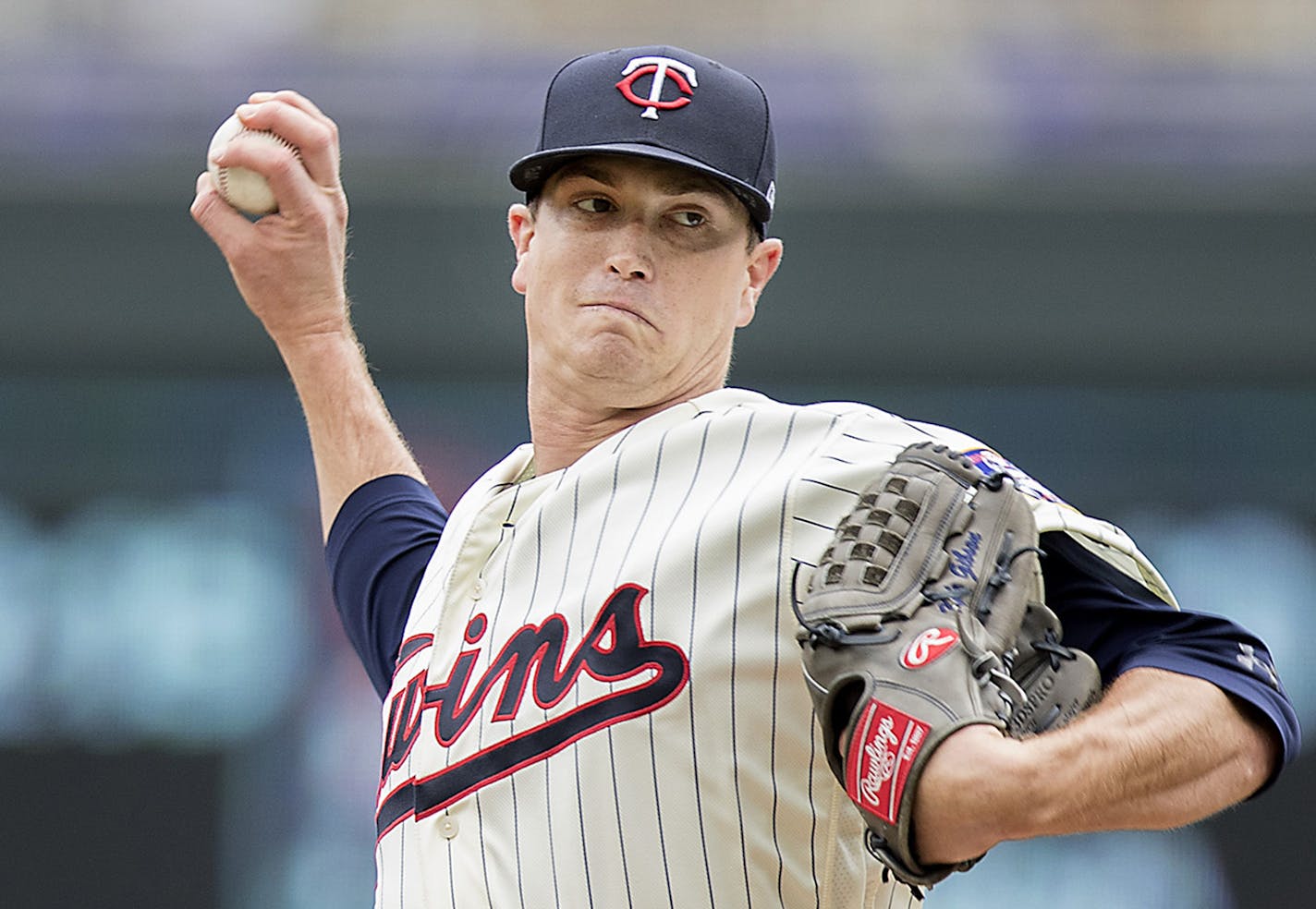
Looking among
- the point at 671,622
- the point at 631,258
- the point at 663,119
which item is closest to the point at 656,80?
the point at 663,119

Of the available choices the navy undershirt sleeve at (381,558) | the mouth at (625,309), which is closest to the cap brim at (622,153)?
the mouth at (625,309)

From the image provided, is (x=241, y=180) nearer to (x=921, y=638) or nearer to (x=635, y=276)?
(x=635, y=276)

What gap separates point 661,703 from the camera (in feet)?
4.89

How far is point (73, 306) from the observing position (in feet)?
17.5

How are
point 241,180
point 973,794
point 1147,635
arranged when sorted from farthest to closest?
point 241,180 → point 1147,635 → point 973,794

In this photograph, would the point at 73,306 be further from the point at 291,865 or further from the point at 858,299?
the point at 858,299

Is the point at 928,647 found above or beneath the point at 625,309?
beneath

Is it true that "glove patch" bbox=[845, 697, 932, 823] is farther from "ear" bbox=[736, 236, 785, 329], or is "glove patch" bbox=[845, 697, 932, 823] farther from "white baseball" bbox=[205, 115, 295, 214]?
"white baseball" bbox=[205, 115, 295, 214]

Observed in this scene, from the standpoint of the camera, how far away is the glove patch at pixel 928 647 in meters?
1.24

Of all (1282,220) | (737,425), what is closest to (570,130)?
(737,425)

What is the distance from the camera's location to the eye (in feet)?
5.91

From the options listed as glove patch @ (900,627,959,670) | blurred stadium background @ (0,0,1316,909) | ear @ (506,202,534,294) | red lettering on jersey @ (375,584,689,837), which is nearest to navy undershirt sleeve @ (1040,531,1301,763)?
glove patch @ (900,627,959,670)

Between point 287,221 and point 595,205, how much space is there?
482mm

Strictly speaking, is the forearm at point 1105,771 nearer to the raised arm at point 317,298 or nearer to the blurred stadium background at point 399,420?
the raised arm at point 317,298
